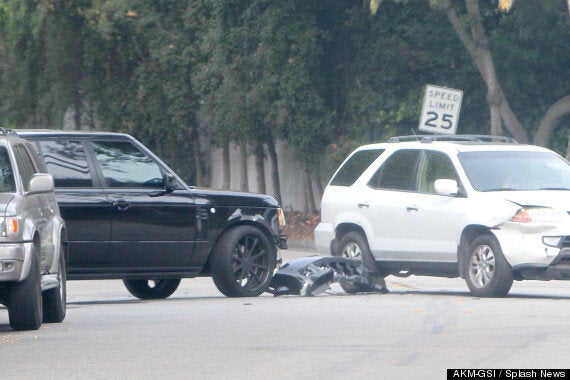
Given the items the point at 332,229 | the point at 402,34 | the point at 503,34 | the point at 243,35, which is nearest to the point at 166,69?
the point at 243,35

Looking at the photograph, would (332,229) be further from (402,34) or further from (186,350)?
(402,34)

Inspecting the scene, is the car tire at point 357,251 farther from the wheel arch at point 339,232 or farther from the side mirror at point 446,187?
the side mirror at point 446,187

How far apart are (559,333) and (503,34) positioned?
17.9 metres

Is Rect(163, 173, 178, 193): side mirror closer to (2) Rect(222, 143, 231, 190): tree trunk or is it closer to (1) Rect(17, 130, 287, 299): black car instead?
(1) Rect(17, 130, 287, 299): black car

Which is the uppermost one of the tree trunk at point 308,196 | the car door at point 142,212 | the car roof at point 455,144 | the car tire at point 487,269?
the car roof at point 455,144

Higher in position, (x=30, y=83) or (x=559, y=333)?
(x=30, y=83)

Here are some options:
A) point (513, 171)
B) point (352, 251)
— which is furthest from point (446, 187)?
point (352, 251)

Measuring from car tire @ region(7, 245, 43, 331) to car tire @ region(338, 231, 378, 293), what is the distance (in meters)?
5.18

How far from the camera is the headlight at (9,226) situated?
1045 centimetres

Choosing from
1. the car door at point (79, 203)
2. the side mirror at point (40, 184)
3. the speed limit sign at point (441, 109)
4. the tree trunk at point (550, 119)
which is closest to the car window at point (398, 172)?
the car door at point (79, 203)

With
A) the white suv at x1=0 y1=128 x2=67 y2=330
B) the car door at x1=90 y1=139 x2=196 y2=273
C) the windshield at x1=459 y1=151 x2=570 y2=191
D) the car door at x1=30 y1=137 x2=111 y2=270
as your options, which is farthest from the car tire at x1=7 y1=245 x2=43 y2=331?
the windshield at x1=459 y1=151 x2=570 y2=191

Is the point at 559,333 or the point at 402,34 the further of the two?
the point at 402,34

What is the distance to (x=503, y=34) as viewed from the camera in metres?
27.4

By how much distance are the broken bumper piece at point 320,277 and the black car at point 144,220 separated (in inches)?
11.9
